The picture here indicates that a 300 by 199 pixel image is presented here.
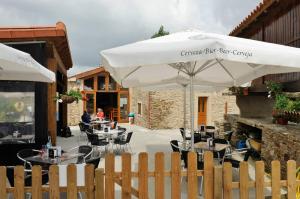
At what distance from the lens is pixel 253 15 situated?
9.86m

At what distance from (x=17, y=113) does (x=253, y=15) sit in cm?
795

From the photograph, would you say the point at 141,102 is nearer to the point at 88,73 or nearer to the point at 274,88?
the point at 88,73

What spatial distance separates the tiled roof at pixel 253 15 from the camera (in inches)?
345

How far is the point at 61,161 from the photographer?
5.99 metres

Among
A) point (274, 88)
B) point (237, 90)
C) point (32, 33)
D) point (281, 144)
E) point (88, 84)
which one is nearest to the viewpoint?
point (281, 144)

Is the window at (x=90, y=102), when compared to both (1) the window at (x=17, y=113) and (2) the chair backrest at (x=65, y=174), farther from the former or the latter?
Result: (2) the chair backrest at (x=65, y=174)

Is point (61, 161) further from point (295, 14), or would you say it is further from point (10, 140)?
point (295, 14)

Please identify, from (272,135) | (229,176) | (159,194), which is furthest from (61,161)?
(272,135)

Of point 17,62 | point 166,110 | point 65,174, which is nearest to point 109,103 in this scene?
point 166,110

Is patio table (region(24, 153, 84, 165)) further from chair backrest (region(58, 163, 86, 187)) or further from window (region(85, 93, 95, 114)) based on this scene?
window (region(85, 93, 95, 114))

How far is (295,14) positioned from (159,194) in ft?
21.2

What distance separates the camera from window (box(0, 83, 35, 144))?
337 inches

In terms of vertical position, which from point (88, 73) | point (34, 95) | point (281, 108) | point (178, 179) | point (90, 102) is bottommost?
point (178, 179)

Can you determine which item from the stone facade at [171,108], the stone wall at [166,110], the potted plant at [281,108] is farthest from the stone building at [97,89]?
the potted plant at [281,108]
